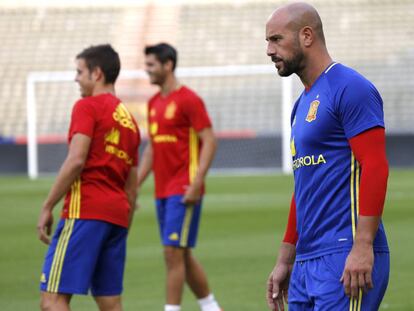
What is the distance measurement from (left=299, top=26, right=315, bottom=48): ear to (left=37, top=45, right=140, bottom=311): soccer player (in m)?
2.21

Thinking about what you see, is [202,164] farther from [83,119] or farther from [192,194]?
[83,119]

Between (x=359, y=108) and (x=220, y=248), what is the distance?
8.98 metres

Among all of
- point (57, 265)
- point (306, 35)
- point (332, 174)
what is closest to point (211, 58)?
point (57, 265)

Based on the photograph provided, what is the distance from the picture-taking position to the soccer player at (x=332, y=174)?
4035 mm

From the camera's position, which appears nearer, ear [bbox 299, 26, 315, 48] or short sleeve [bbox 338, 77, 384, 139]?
short sleeve [bbox 338, 77, 384, 139]

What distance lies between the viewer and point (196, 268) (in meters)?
8.61

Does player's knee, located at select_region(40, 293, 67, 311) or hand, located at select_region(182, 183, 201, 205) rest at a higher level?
hand, located at select_region(182, 183, 201, 205)

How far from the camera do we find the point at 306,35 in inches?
168

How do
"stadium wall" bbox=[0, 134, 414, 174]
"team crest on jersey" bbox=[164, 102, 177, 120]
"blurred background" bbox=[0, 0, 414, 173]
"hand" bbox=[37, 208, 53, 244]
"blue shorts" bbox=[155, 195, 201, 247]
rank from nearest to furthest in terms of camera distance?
1. "hand" bbox=[37, 208, 53, 244]
2. "blue shorts" bbox=[155, 195, 201, 247]
3. "team crest on jersey" bbox=[164, 102, 177, 120]
4. "stadium wall" bbox=[0, 134, 414, 174]
5. "blurred background" bbox=[0, 0, 414, 173]

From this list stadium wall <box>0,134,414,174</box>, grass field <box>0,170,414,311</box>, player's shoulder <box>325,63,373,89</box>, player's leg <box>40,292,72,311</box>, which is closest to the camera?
player's shoulder <box>325,63,373,89</box>

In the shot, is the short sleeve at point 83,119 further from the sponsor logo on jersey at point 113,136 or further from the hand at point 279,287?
the hand at point 279,287

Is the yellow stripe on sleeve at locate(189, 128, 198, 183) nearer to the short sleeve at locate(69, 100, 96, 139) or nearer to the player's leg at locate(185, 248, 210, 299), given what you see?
the player's leg at locate(185, 248, 210, 299)

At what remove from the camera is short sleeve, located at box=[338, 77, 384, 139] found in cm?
404

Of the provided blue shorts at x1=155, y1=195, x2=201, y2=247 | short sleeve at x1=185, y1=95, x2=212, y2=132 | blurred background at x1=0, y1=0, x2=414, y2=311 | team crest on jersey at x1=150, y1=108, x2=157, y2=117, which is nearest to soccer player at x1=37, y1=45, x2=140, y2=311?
blue shorts at x1=155, y1=195, x2=201, y2=247
